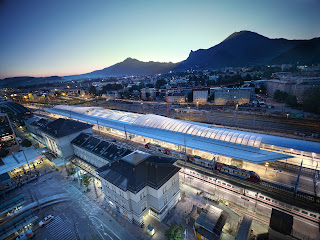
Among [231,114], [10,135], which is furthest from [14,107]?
[231,114]

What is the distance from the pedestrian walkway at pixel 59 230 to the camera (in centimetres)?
2436

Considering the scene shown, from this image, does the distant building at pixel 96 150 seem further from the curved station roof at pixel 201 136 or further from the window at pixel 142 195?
the curved station roof at pixel 201 136

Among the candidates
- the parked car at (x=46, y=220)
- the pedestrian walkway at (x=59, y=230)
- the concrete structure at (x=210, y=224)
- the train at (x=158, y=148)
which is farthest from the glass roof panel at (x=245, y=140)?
the parked car at (x=46, y=220)

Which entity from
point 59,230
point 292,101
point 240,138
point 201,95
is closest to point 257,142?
point 240,138

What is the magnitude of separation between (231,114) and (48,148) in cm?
7370

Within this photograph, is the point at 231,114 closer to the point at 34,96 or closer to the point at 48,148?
the point at 48,148

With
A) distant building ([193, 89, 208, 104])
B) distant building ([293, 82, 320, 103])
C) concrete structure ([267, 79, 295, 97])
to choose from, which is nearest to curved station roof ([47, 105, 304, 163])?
distant building ([193, 89, 208, 104])

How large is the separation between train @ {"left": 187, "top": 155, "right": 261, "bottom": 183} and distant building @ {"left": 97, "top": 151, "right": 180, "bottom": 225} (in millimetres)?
8610

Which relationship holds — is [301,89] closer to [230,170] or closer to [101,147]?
[230,170]

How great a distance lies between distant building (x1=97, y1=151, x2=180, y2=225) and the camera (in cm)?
2334

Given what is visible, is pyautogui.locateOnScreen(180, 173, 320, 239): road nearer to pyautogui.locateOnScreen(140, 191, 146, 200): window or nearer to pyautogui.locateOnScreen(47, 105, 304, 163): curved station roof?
pyautogui.locateOnScreen(47, 105, 304, 163): curved station roof

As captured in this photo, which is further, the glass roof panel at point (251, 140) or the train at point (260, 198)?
the glass roof panel at point (251, 140)

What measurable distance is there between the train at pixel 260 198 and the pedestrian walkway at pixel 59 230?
23.8m

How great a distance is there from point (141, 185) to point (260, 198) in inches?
788
